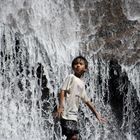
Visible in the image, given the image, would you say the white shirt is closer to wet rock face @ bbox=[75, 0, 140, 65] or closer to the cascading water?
the cascading water

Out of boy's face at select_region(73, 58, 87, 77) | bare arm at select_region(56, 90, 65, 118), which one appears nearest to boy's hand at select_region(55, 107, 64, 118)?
bare arm at select_region(56, 90, 65, 118)

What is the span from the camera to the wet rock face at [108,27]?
10.2 m

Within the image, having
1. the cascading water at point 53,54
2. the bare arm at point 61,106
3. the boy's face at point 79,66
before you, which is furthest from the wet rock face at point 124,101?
the bare arm at point 61,106

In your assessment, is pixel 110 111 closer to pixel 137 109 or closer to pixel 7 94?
pixel 137 109

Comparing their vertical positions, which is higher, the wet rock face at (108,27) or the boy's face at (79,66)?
the wet rock face at (108,27)

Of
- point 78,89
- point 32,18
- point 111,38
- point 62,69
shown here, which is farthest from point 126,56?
point 78,89

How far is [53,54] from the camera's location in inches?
413

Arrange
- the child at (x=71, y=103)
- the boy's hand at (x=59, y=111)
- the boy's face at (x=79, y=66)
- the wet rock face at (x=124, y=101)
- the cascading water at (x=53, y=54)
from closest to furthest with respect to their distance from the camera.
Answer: the boy's hand at (x=59, y=111) < the child at (x=71, y=103) < the boy's face at (x=79, y=66) < the cascading water at (x=53, y=54) < the wet rock face at (x=124, y=101)

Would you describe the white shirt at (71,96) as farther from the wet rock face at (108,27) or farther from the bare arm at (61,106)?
the wet rock face at (108,27)

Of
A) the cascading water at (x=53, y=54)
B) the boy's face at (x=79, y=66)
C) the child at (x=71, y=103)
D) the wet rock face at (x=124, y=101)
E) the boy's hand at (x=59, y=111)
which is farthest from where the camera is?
the wet rock face at (x=124, y=101)

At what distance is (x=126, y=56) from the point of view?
10.6 meters

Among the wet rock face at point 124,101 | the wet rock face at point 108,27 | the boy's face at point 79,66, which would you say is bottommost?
the wet rock face at point 124,101

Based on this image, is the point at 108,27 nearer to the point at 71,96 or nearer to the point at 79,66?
the point at 79,66

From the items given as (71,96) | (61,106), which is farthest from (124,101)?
(61,106)
